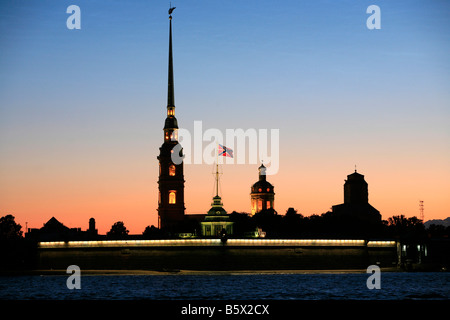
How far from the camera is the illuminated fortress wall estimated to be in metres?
146

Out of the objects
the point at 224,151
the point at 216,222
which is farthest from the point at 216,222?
the point at 224,151

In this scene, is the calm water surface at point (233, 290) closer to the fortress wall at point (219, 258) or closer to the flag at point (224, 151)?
the flag at point (224, 151)

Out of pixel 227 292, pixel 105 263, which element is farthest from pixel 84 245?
pixel 227 292

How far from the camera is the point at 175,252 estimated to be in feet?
481

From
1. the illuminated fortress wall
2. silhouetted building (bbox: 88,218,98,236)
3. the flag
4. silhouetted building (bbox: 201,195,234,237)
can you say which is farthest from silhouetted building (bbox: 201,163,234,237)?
silhouetted building (bbox: 88,218,98,236)

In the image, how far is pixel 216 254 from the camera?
479 feet

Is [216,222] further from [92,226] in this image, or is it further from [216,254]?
[92,226]

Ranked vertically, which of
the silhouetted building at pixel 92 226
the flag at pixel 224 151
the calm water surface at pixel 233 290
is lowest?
the calm water surface at pixel 233 290

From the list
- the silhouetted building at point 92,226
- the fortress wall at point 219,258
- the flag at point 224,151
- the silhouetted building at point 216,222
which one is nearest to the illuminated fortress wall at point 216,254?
the fortress wall at point 219,258

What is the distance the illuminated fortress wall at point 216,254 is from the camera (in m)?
146

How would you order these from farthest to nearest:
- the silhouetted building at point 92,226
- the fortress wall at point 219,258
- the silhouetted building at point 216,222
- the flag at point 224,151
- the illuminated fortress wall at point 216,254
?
the silhouetted building at point 92,226 → the silhouetted building at point 216,222 → the illuminated fortress wall at point 216,254 → the fortress wall at point 219,258 → the flag at point 224,151

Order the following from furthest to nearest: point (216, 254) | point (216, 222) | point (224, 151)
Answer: point (216, 222) → point (216, 254) → point (224, 151)

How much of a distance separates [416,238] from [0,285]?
81642mm
